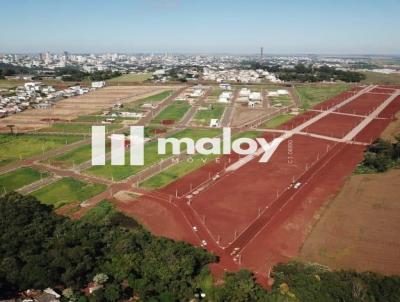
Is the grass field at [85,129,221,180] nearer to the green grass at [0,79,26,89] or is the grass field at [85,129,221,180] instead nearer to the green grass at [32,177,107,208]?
the green grass at [32,177,107,208]

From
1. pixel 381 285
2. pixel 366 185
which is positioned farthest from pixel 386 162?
pixel 381 285

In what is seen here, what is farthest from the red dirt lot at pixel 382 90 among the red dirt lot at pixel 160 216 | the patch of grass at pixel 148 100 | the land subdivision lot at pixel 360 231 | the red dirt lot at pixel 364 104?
the red dirt lot at pixel 160 216

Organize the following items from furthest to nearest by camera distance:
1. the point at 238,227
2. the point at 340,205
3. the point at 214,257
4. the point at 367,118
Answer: the point at 367,118 → the point at 340,205 → the point at 238,227 → the point at 214,257

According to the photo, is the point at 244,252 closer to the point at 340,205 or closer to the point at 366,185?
the point at 340,205

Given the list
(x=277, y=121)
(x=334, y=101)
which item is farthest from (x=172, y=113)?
(x=334, y=101)

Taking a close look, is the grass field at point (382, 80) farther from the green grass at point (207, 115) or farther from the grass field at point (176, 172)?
the grass field at point (176, 172)

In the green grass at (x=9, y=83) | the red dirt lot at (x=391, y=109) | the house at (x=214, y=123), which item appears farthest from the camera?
the green grass at (x=9, y=83)
